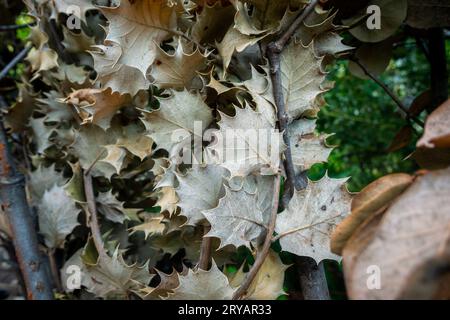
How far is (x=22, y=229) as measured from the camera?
0.75 metres

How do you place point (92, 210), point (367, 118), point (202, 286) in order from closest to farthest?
point (202, 286), point (92, 210), point (367, 118)

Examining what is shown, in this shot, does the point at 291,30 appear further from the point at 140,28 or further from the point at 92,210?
the point at 92,210

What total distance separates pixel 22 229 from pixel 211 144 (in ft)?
1.29

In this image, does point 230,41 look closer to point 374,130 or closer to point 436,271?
point 436,271

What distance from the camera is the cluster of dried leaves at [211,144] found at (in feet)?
1.49

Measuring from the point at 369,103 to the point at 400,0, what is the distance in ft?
3.46

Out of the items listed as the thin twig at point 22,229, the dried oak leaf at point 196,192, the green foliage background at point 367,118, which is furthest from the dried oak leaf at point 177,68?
the green foliage background at point 367,118

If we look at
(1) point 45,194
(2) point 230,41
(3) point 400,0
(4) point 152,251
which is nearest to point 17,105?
(1) point 45,194

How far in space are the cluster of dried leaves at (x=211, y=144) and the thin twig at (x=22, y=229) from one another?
0.05 meters

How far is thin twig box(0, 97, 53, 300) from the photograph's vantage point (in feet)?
2.45

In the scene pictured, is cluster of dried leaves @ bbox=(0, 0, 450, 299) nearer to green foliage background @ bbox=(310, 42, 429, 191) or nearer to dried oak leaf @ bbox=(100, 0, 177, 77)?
dried oak leaf @ bbox=(100, 0, 177, 77)

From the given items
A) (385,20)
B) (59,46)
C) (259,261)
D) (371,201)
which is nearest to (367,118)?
(385,20)

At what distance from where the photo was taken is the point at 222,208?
0.46 meters

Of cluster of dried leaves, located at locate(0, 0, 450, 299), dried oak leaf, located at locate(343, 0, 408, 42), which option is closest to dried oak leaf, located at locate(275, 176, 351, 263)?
cluster of dried leaves, located at locate(0, 0, 450, 299)
